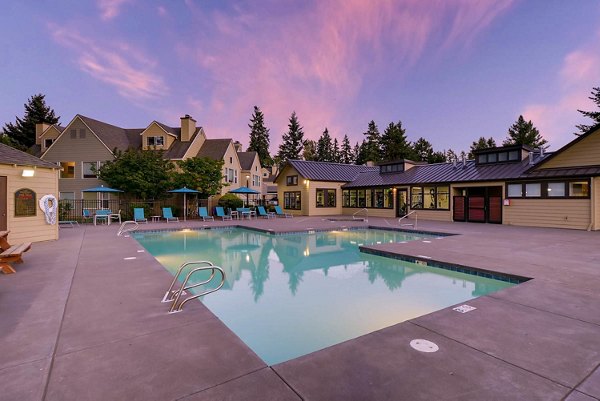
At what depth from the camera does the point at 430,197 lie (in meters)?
19.6

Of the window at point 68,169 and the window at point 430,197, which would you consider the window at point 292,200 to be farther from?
the window at point 68,169

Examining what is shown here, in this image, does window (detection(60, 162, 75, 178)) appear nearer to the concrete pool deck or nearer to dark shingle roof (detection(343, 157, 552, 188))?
dark shingle roof (detection(343, 157, 552, 188))

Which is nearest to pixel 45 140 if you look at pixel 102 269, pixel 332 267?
pixel 102 269

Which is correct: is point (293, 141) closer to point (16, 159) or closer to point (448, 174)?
point (448, 174)

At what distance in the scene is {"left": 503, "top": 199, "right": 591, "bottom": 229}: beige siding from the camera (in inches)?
529

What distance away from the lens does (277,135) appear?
5953 centimetres

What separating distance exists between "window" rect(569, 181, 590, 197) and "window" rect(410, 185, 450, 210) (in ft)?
18.9

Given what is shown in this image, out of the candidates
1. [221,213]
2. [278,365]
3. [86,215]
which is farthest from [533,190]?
[86,215]

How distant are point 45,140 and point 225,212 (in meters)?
18.2

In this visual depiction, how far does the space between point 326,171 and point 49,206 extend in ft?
62.6

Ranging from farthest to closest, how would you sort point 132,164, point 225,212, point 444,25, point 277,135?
point 277,135
point 225,212
point 132,164
point 444,25

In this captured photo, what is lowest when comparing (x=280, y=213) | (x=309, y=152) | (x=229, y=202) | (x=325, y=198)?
(x=280, y=213)

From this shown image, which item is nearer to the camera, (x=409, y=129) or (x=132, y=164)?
(x=132, y=164)

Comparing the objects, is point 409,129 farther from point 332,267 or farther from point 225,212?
point 332,267
